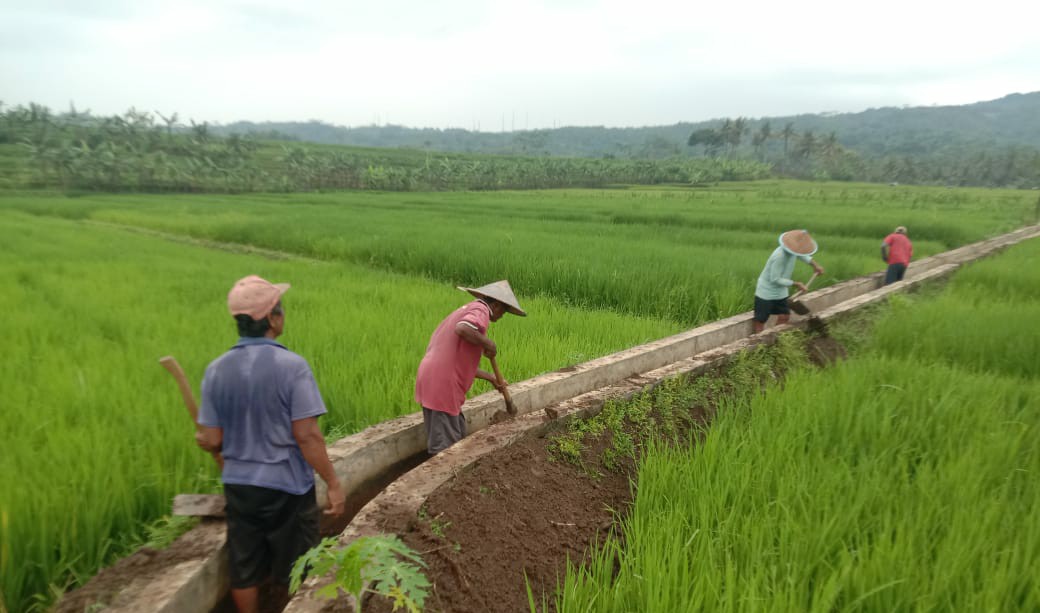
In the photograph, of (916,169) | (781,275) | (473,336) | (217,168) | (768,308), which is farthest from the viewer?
(916,169)

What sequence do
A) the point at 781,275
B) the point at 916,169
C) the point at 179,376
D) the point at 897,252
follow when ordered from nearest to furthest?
1. the point at 179,376
2. the point at 781,275
3. the point at 897,252
4. the point at 916,169

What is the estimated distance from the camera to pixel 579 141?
169750mm

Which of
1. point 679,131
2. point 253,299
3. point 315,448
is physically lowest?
point 315,448

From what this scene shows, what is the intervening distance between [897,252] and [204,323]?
8.31m

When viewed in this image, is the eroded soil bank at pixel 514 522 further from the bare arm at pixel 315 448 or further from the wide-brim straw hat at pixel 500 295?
the wide-brim straw hat at pixel 500 295

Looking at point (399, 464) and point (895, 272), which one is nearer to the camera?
point (399, 464)

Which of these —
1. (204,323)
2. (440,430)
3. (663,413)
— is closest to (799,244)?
(663,413)

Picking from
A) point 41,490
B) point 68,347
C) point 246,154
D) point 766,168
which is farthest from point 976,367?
point 766,168

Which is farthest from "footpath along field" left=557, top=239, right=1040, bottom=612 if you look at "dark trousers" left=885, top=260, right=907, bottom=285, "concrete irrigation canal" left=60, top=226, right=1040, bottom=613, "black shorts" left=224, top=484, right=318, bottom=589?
"dark trousers" left=885, top=260, right=907, bottom=285

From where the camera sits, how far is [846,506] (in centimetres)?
197

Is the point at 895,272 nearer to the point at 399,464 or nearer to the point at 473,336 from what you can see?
the point at 473,336

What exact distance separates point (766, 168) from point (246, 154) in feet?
183

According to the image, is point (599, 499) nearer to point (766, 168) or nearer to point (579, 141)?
point (766, 168)

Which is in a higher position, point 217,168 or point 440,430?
point 217,168
